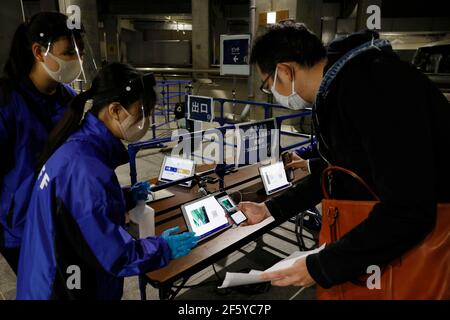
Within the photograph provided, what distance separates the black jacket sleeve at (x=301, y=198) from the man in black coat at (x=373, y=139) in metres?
0.37

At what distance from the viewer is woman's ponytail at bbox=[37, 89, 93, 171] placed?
3.92 feet

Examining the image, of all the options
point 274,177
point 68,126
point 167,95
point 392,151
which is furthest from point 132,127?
point 167,95

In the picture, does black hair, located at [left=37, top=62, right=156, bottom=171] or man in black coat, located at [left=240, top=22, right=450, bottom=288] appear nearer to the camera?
man in black coat, located at [left=240, top=22, right=450, bottom=288]

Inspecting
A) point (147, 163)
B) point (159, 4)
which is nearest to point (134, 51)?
point (159, 4)

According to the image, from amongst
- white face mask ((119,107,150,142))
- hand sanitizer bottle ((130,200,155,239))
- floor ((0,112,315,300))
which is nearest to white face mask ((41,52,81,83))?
white face mask ((119,107,150,142))

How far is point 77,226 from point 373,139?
37.3 inches

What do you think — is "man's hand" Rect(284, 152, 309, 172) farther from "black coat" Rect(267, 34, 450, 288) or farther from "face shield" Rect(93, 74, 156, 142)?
"black coat" Rect(267, 34, 450, 288)

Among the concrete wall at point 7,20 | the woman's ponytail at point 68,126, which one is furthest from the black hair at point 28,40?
the concrete wall at point 7,20

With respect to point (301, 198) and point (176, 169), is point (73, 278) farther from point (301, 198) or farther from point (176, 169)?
point (176, 169)

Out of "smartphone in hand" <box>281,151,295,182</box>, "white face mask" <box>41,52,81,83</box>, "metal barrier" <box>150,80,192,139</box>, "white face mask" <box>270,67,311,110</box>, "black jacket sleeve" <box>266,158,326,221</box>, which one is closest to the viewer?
"white face mask" <box>270,67,311,110</box>

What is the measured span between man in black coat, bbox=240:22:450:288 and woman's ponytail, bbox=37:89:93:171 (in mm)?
707

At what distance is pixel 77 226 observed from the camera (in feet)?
3.51

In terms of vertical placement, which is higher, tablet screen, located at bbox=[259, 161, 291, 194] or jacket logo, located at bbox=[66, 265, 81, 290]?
jacket logo, located at bbox=[66, 265, 81, 290]

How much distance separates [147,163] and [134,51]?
51.8ft
